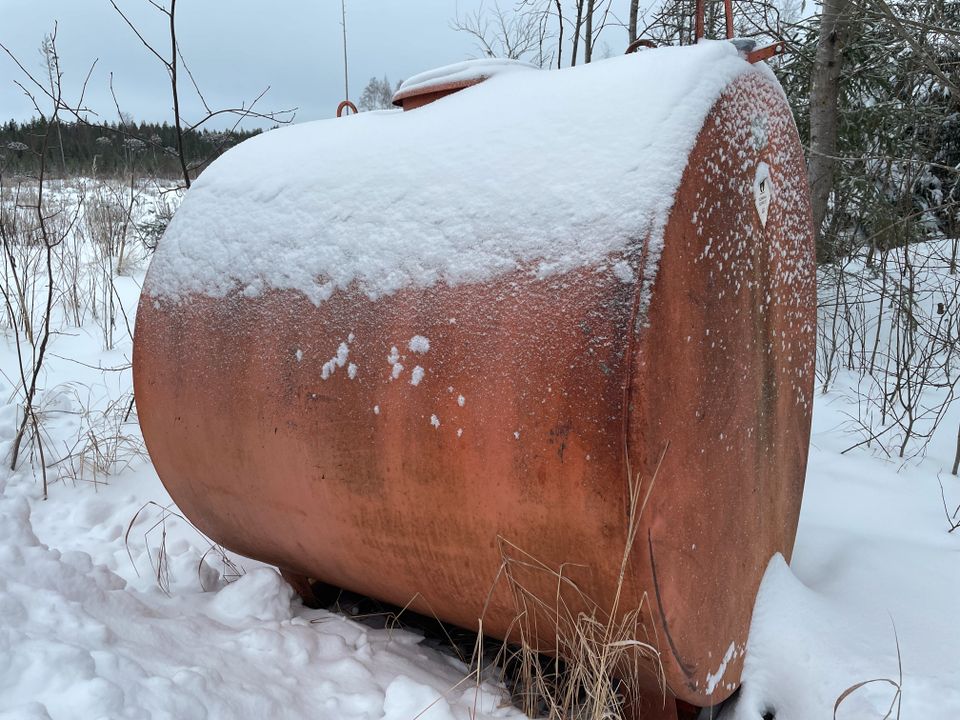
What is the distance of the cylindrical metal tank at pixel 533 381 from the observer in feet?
3.89

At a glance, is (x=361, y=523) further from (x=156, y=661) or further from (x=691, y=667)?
(x=691, y=667)

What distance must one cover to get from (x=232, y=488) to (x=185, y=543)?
75 centimetres

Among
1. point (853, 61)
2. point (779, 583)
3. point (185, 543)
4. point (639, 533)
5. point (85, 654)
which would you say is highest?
point (853, 61)

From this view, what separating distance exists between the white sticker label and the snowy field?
2.62 feet

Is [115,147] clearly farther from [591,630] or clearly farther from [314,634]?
[591,630]

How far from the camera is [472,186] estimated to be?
1.37 metres

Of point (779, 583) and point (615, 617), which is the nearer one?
point (615, 617)

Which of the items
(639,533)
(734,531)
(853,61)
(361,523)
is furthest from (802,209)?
(853,61)

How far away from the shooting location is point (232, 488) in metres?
1.74

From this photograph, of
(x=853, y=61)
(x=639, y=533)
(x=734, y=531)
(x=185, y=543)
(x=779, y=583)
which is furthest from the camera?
(x=853, y=61)

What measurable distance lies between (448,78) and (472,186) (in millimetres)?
469

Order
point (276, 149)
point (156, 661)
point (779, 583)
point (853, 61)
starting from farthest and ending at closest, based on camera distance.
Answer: point (853, 61)
point (276, 149)
point (779, 583)
point (156, 661)

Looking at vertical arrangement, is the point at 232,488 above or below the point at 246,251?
below

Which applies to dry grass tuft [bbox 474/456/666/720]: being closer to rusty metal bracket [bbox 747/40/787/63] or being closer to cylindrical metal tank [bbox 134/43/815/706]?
cylindrical metal tank [bbox 134/43/815/706]
